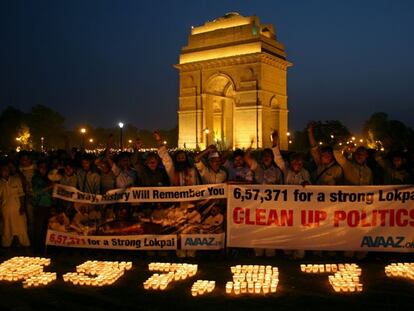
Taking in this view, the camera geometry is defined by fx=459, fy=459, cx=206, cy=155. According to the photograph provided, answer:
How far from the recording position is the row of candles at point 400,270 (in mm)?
6483

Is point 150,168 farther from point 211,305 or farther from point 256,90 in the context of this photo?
point 256,90

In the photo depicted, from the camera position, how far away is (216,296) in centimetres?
574

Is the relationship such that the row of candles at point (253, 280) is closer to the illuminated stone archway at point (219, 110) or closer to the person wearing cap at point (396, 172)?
the person wearing cap at point (396, 172)

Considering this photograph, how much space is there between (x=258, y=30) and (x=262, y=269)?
37559mm

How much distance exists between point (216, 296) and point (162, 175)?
3.13 meters

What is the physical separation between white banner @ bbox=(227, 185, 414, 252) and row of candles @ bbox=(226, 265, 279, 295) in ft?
3.16

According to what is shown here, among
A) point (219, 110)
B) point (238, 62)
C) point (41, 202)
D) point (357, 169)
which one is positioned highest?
point (238, 62)

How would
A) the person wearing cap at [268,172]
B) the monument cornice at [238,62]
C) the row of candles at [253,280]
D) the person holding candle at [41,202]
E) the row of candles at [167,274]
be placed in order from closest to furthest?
1. the row of candles at [253,280]
2. the row of candles at [167,274]
3. the person wearing cap at [268,172]
4. the person holding candle at [41,202]
5. the monument cornice at [238,62]

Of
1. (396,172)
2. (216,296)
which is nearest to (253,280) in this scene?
(216,296)

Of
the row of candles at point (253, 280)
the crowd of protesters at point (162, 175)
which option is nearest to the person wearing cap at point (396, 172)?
the crowd of protesters at point (162, 175)

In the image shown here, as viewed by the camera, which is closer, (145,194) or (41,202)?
(145,194)

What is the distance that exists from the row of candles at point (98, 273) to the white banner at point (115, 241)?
0.58 metres

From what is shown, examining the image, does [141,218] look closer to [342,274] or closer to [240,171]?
[240,171]

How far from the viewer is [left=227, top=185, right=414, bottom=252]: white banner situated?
23.9ft
